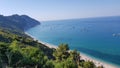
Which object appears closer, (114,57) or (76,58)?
(76,58)

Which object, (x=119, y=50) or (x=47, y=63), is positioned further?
(x=119, y=50)

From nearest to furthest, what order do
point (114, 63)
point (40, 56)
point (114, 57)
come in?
point (40, 56)
point (114, 63)
point (114, 57)

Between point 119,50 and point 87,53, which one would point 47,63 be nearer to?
point 87,53

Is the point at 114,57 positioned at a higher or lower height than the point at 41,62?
lower

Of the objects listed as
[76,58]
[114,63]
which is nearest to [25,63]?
[76,58]

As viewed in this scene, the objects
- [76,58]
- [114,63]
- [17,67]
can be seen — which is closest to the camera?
[17,67]

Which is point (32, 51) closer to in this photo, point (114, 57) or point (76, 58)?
point (76, 58)

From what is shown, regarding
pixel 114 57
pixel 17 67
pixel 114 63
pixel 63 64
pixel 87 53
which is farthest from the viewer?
pixel 87 53

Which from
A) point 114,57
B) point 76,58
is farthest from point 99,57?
point 76,58

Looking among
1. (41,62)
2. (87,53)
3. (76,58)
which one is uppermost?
(41,62)
